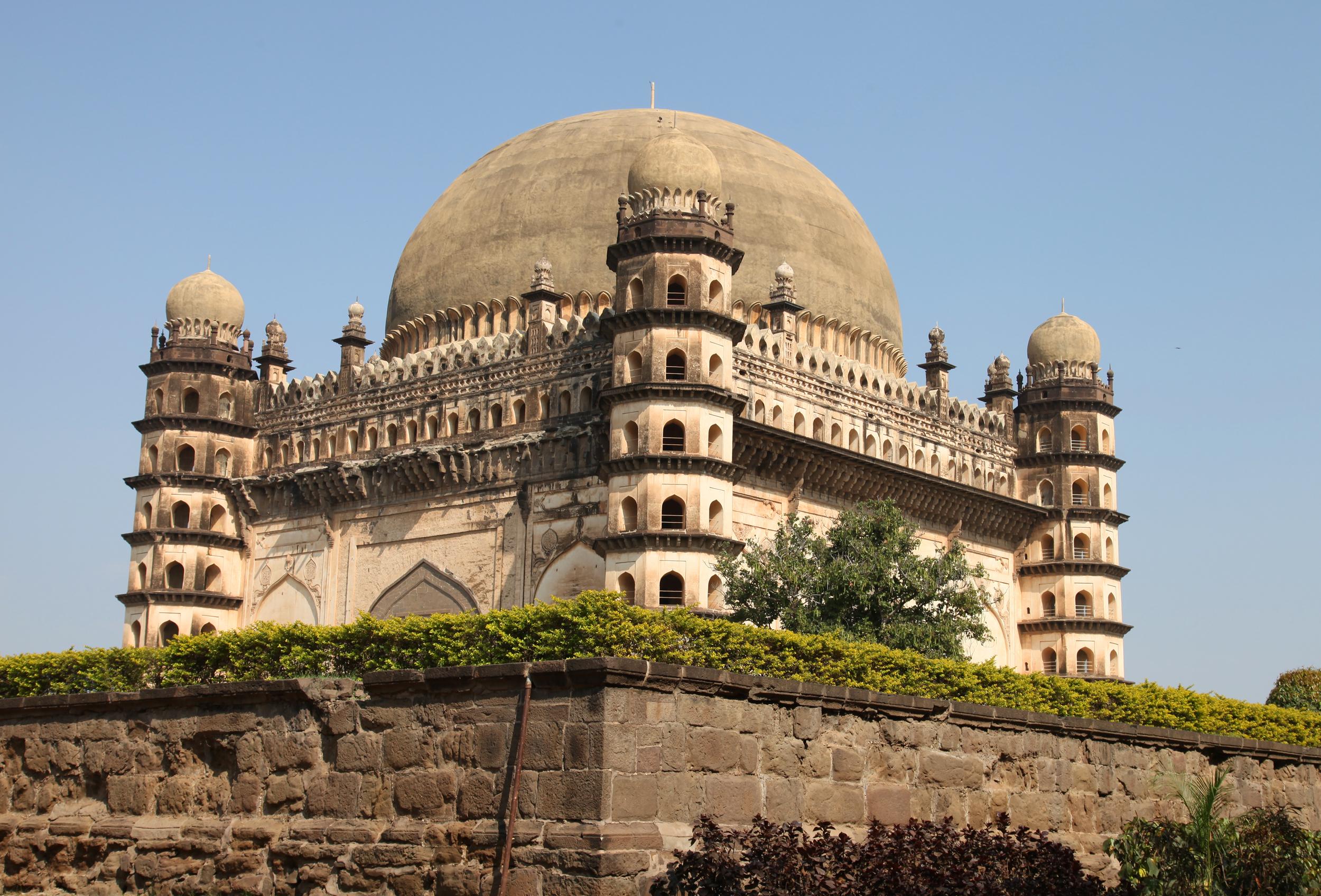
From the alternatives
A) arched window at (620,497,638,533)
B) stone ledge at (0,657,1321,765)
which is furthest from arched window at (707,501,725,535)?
stone ledge at (0,657,1321,765)

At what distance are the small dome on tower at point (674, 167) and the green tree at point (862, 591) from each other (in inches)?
221

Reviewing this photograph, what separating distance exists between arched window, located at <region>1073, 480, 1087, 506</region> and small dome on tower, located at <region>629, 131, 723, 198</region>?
10.7 metres

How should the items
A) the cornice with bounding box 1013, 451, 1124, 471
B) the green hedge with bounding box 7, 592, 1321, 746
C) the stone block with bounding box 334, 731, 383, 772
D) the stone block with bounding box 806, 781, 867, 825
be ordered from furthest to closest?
the cornice with bounding box 1013, 451, 1124, 471 < the green hedge with bounding box 7, 592, 1321, 746 < the stone block with bounding box 806, 781, 867, 825 < the stone block with bounding box 334, 731, 383, 772

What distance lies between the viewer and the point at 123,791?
12.7 meters

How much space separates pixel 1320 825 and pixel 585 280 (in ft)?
50.1

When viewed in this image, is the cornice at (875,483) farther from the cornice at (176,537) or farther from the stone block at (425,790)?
the stone block at (425,790)

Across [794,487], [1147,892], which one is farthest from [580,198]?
[1147,892]

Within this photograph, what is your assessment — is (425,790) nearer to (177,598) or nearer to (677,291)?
(677,291)

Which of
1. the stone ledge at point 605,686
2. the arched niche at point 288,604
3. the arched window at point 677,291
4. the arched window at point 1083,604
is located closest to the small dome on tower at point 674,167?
the arched window at point 677,291

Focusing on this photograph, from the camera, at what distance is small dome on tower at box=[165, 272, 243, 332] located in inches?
1179

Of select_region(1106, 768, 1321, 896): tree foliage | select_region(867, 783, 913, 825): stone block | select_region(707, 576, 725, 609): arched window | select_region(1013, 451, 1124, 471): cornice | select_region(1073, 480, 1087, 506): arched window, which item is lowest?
select_region(1106, 768, 1321, 896): tree foliage

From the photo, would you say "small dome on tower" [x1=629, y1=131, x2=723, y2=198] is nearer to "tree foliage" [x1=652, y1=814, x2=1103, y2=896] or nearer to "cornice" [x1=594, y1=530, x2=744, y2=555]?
"cornice" [x1=594, y1=530, x2=744, y2=555]

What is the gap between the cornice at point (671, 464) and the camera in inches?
898

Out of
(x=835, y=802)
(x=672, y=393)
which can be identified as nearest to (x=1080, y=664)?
(x=672, y=393)
